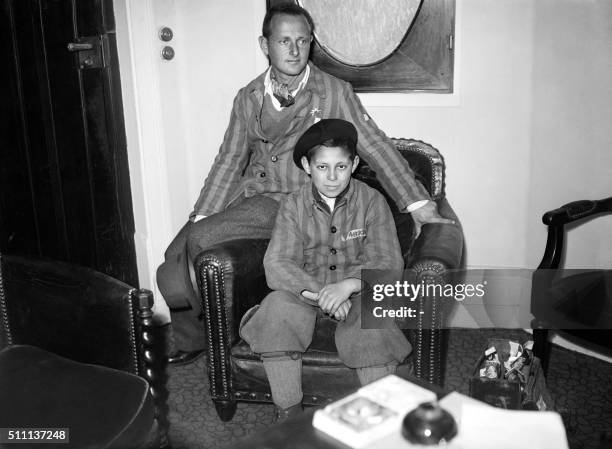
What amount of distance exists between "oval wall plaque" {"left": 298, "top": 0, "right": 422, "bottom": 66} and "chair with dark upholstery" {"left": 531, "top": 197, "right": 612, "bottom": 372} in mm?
970

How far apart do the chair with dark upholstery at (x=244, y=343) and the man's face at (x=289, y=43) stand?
640mm

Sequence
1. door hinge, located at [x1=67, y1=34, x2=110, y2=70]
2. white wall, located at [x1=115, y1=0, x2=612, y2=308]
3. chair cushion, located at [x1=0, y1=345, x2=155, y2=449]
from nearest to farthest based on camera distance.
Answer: chair cushion, located at [x1=0, y1=345, x2=155, y2=449], white wall, located at [x1=115, y1=0, x2=612, y2=308], door hinge, located at [x1=67, y1=34, x2=110, y2=70]

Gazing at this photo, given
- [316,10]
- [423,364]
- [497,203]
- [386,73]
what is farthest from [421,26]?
[423,364]

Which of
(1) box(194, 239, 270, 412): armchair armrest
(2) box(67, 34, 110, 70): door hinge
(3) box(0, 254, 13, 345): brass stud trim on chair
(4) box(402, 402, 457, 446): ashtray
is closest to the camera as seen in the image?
(4) box(402, 402, 457, 446): ashtray

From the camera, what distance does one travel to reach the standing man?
7.89ft

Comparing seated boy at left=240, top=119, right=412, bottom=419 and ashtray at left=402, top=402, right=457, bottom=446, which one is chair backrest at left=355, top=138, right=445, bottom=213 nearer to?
seated boy at left=240, top=119, right=412, bottom=419

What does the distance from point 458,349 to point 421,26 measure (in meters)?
1.33

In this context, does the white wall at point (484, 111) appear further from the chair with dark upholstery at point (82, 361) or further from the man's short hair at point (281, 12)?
the chair with dark upholstery at point (82, 361)

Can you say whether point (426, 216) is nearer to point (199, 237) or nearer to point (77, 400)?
point (199, 237)

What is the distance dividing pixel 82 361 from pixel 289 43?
4.22 feet

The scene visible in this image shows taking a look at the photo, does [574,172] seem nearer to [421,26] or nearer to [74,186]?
[421,26]

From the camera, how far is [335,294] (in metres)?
2.08

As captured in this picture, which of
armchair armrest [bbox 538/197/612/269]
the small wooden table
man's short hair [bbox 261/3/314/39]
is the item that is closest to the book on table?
the small wooden table

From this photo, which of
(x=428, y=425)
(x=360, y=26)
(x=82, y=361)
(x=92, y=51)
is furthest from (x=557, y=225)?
(x=92, y=51)
